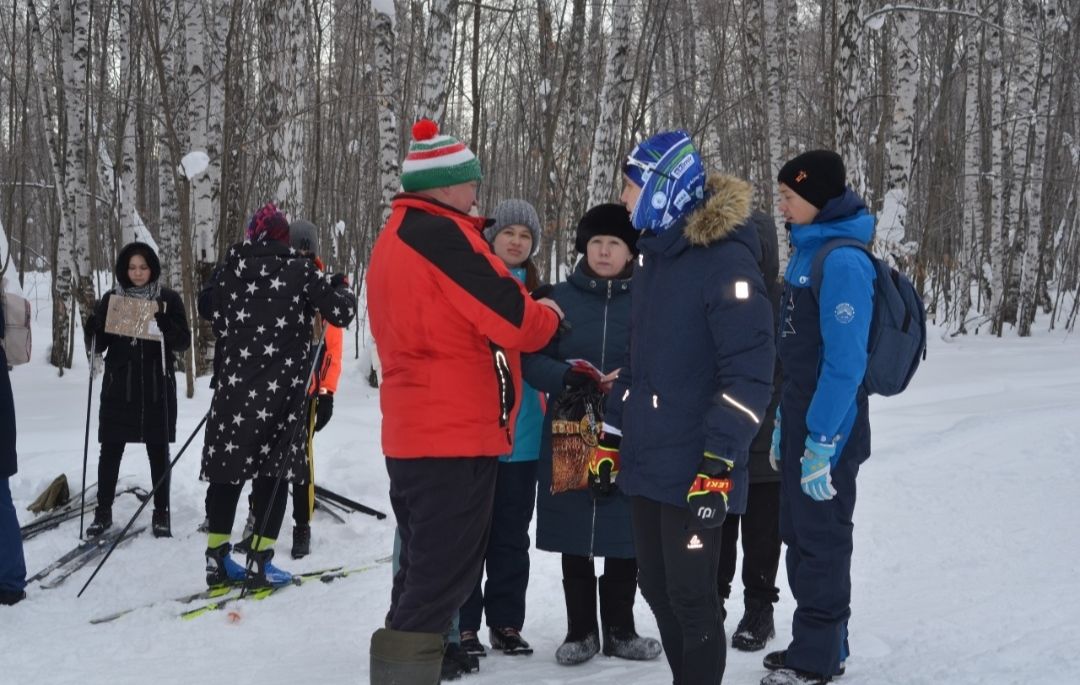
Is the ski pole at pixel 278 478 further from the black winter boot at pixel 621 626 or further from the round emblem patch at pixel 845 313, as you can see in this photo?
the round emblem patch at pixel 845 313

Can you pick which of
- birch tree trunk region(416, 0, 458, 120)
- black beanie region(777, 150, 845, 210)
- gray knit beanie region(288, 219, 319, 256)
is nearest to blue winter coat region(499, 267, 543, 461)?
black beanie region(777, 150, 845, 210)

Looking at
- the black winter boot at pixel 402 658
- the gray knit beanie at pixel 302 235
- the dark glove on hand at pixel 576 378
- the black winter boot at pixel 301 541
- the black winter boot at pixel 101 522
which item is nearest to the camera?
the black winter boot at pixel 402 658

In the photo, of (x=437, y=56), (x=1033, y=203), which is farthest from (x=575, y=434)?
(x=1033, y=203)

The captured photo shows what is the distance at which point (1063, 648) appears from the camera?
3.30 meters

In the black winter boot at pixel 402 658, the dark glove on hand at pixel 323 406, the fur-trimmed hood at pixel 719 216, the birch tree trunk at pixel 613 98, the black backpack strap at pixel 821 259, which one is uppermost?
the birch tree trunk at pixel 613 98

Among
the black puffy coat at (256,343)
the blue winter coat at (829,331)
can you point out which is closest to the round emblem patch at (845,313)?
the blue winter coat at (829,331)

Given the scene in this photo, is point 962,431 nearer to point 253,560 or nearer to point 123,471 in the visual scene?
point 253,560

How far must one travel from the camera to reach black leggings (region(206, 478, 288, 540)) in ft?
15.8

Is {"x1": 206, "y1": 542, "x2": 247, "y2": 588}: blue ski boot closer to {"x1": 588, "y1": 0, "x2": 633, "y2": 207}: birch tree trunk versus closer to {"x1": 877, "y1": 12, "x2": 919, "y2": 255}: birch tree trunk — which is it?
{"x1": 588, "y1": 0, "x2": 633, "y2": 207}: birch tree trunk

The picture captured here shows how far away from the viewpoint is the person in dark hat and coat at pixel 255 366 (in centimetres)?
479

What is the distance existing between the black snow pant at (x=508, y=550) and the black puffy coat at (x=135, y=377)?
296cm

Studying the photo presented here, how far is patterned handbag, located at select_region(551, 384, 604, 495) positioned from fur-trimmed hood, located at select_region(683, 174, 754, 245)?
900 mm

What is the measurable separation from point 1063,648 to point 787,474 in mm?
1140

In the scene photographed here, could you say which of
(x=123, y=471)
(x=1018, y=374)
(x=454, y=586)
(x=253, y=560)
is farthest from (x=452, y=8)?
(x=1018, y=374)
